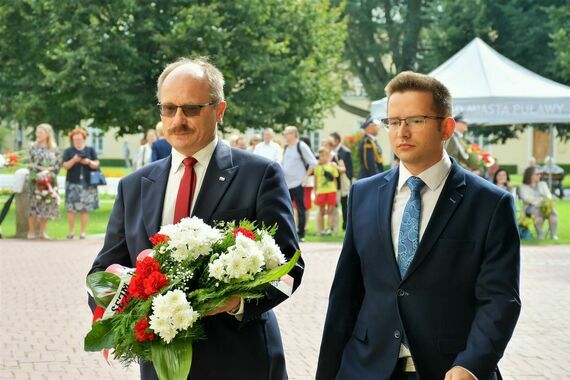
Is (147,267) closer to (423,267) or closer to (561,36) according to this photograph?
(423,267)

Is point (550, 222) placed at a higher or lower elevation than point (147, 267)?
lower

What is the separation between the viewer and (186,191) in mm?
4113

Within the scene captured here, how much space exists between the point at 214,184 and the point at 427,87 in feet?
2.77

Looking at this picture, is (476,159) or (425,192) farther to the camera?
(476,159)

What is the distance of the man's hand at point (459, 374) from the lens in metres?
3.63

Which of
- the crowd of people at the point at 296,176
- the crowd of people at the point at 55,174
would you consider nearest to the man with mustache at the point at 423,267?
the crowd of people at the point at 296,176

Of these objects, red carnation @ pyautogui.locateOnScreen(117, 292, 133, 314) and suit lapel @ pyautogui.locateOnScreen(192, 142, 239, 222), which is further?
suit lapel @ pyautogui.locateOnScreen(192, 142, 239, 222)

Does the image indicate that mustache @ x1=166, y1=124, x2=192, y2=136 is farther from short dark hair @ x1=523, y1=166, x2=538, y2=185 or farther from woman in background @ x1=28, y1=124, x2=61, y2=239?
short dark hair @ x1=523, y1=166, x2=538, y2=185

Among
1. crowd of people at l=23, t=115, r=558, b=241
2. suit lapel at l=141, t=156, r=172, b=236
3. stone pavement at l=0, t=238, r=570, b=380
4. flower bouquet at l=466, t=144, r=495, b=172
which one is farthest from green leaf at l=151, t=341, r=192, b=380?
crowd of people at l=23, t=115, r=558, b=241

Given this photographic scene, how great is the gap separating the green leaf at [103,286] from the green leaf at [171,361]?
0.85ft

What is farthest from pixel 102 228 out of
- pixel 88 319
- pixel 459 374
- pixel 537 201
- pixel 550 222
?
pixel 459 374

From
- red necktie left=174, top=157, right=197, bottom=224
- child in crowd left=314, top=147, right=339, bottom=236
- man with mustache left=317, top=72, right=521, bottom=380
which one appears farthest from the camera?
child in crowd left=314, top=147, right=339, bottom=236

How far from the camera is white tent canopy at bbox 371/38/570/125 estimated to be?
2019 cm

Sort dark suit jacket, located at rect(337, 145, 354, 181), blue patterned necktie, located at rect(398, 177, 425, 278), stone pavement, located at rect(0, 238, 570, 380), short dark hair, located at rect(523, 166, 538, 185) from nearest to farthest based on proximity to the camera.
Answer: blue patterned necktie, located at rect(398, 177, 425, 278)
stone pavement, located at rect(0, 238, 570, 380)
short dark hair, located at rect(523, 166, 538, 185)
dark suit jacket, located at rect(337, 145, 354, 181)
